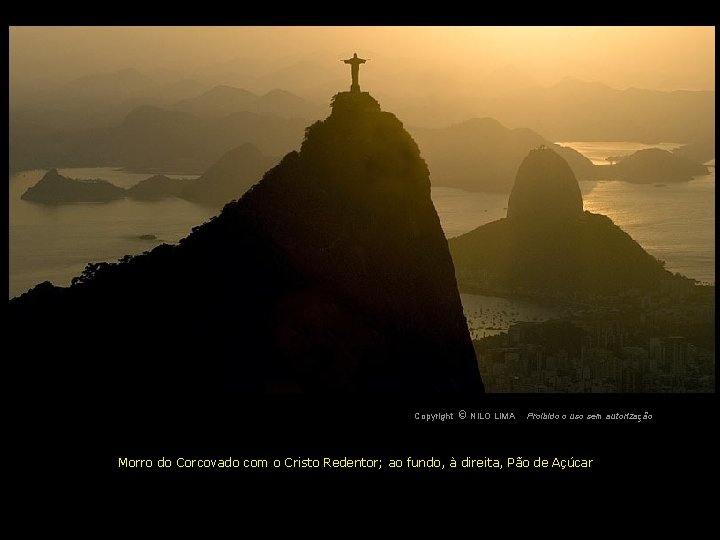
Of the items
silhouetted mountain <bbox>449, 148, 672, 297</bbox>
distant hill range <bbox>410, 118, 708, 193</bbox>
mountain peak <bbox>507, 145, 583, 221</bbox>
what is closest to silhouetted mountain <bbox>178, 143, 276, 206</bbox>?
distant hill range <bbox>410, 118, 708, 193</bbox>

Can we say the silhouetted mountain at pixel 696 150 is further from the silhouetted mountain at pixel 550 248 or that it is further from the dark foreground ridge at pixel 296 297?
the dark foreground ridge at pixel 296 297

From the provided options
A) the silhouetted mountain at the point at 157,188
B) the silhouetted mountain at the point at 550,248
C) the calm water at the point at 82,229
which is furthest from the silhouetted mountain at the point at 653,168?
the calm water at the point at 82,229

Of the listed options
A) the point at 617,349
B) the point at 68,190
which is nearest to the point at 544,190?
the point at 617,349

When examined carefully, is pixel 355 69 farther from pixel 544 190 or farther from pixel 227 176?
pixel 544 190

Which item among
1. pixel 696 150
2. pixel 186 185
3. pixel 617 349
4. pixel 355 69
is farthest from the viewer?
pixel 696 150

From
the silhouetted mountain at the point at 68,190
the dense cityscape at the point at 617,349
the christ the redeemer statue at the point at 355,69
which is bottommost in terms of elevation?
the dense cityscape at the point at 617,349

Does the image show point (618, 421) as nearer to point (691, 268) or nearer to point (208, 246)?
point (208, 246)

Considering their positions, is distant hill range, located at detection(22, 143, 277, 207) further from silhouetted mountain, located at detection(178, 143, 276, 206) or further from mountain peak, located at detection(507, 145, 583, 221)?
mountain peak, located at detection(507, 145, 583, 221)
